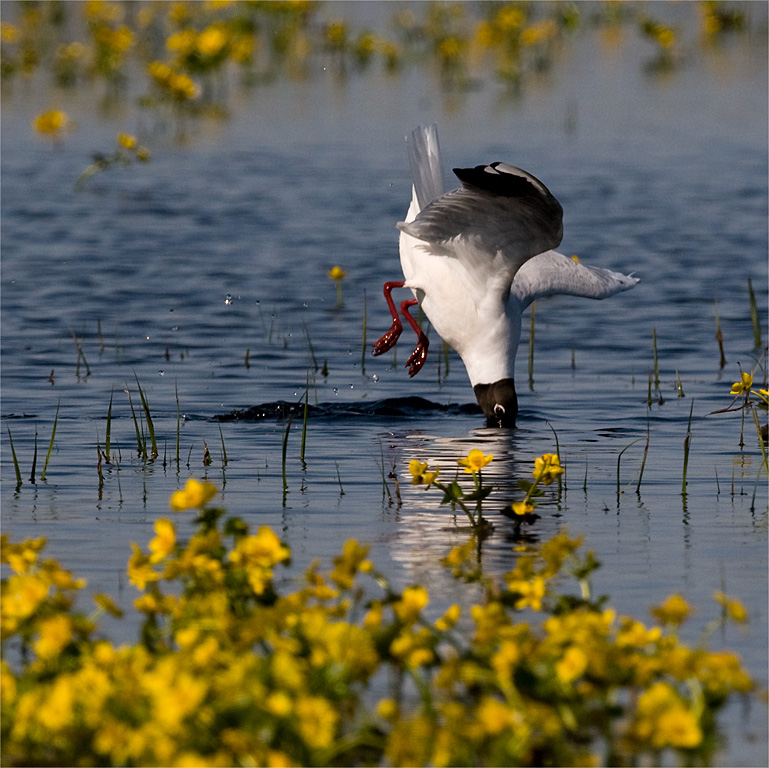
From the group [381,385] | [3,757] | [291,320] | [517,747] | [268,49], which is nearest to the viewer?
[517,747]

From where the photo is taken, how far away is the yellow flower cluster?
315cm

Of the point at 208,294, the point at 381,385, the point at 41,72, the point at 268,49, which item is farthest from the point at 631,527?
the point at 268,49

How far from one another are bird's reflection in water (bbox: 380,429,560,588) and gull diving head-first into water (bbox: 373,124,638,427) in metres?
0.43

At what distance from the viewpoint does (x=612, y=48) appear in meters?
28.0

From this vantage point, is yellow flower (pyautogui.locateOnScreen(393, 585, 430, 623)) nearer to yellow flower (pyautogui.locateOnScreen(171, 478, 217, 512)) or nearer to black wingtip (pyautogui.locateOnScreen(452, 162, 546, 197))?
yellow flower (pyautogui.locateOnScreen(171, 478, 217, 512))

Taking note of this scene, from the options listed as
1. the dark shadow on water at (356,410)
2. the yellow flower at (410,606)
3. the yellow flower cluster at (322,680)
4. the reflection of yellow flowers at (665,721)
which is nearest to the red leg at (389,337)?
the dark shadow on water at (356,410)

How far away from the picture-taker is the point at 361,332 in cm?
1040

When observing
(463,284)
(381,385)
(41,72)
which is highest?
(41,72)

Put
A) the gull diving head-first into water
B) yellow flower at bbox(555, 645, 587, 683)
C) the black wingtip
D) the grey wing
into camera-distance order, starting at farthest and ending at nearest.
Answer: the gull diving head-first into water < the grey wing < the black wingtip < yellow flower at bbox(555, 645, 587, 683)

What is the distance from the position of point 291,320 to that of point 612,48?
61.0 ft

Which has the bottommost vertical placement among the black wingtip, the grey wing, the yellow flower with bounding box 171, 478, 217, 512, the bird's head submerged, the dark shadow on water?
the dark shadow on water

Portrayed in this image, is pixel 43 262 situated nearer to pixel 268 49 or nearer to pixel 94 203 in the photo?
pixel 94 203

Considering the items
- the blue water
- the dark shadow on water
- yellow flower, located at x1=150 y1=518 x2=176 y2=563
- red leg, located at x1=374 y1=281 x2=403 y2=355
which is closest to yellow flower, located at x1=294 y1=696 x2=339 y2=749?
yellow flower, located at x1=150 y1=518 x2=176 y2=563

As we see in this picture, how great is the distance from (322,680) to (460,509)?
261 cm
